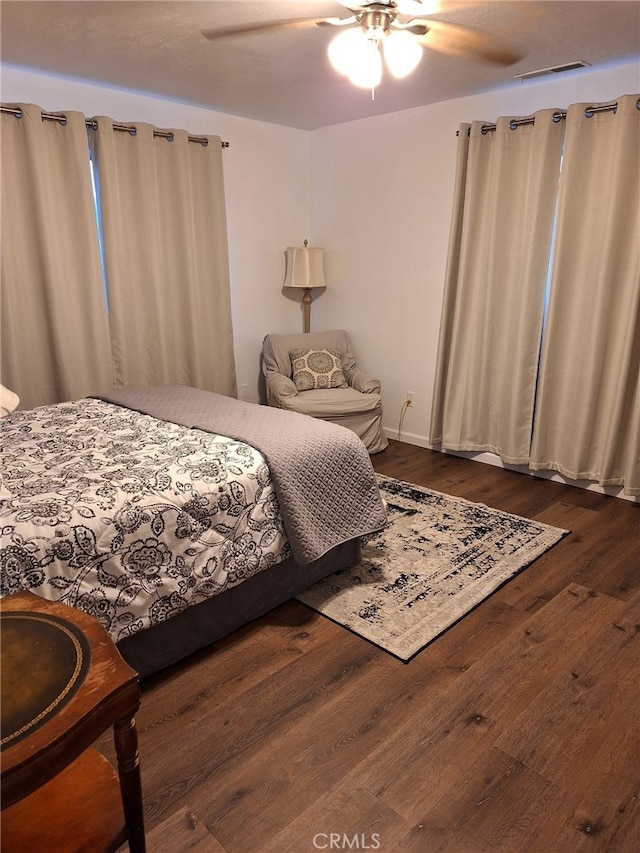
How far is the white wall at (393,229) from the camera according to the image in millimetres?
4160

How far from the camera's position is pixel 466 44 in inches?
114

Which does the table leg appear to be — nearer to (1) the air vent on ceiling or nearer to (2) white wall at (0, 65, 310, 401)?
(1) the air vent on ceiling

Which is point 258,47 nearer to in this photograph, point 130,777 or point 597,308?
point 597,308

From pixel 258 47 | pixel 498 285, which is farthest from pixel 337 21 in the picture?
pixel 498 285

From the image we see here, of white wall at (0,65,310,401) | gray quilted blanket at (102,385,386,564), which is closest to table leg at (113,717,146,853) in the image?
gray quilted blanket at (102,385,386,564)

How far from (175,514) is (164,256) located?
2.65 m

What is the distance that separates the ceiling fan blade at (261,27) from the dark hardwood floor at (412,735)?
2603 mm

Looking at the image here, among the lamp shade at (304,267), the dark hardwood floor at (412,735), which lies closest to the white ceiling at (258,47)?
the lamp shade at (304,267)

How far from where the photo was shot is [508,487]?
383 cm

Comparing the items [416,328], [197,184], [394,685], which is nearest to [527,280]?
[416,328]

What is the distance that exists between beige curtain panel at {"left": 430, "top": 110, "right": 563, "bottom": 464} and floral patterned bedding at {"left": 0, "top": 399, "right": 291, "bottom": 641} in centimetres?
228

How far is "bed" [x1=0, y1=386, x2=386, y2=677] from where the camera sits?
5.96ft

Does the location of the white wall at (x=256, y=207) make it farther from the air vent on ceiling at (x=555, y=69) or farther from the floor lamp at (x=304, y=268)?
the air vent on ceiling at (x=555, y=69)

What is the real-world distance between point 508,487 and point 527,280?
1368 millimetres
